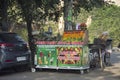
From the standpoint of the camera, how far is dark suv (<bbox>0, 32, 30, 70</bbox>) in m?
15.4

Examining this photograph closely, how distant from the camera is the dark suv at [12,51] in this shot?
50.4ft

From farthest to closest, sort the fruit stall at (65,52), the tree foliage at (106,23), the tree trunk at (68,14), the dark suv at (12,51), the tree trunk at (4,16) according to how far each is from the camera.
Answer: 1. the tree foliage at (106,23)
2. the tree trunk at (4,16)
3. the tree trunk at (68,14)
4. the fruit stall at (65,52)
5. the dark suv at (12,51)

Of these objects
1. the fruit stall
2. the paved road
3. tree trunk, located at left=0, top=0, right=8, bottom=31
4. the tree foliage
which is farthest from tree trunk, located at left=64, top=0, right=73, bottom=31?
the tree foliage

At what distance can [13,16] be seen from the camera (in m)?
21.3

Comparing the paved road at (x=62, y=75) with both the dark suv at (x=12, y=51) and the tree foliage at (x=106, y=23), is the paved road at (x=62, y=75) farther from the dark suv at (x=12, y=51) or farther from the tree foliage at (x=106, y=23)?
the tree foliage at (x=106, y=23)

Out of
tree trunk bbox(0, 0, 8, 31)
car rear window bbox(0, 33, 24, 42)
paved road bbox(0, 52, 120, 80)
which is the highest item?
tree trunk bbox(0, 0, 8, 31)

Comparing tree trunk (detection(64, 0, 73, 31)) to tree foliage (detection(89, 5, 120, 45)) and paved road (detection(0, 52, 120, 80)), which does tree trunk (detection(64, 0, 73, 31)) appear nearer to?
paved road (detection(0, 52, 120, 80))

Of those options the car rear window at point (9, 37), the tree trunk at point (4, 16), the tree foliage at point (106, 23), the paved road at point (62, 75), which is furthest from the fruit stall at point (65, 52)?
the tree foliage at point (106, 23)

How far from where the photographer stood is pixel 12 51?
616 inches

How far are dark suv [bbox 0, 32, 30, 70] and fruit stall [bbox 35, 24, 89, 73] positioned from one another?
21.5 inches

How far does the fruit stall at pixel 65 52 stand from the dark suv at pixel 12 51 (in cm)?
55

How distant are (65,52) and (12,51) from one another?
202 cm

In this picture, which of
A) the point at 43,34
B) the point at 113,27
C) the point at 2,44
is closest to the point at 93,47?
the point at 43,34

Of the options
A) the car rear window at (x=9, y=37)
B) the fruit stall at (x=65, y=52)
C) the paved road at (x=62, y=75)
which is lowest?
the paved road at (x=62, y=75)
